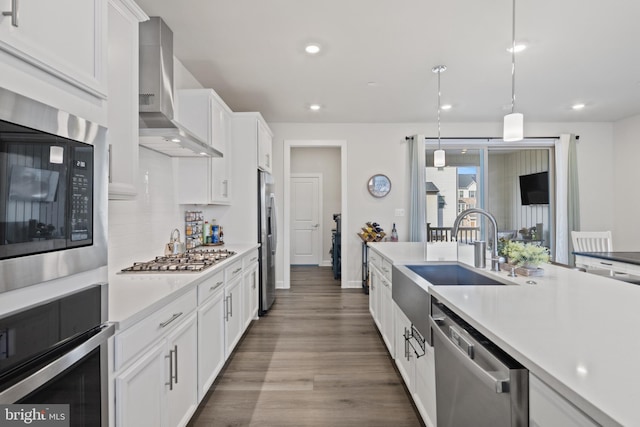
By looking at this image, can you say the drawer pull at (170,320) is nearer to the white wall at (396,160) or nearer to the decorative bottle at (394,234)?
the white wall at (396,160)

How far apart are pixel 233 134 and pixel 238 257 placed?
1.56 m

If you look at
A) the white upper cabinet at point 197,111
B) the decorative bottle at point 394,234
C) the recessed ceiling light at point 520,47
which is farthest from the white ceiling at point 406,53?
the decorative bottle at point 394,234

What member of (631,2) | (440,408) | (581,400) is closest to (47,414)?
(581,400)

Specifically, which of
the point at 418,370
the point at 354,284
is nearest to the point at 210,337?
the point at 418,370

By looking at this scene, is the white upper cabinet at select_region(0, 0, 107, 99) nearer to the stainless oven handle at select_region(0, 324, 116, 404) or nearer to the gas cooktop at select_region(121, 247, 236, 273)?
the stainless oven handle at select_region(0, 324, 116, 404)

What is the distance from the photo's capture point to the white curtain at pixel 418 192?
16.7 feet

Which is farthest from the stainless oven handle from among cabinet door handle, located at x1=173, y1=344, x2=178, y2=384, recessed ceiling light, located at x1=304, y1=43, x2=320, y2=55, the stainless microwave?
recessed ceiling light, located at x1=304, y1=43, x2=320, y2=55

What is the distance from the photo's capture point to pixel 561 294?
1342mm

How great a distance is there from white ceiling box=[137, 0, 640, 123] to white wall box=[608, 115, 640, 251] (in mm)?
500

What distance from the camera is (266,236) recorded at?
3875 millimetres

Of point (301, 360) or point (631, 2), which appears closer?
point (631, 2)

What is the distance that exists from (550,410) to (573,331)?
0.95 ft

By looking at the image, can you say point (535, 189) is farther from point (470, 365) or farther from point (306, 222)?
point (470, 365)

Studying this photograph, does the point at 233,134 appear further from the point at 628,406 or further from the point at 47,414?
the point at 628,406
